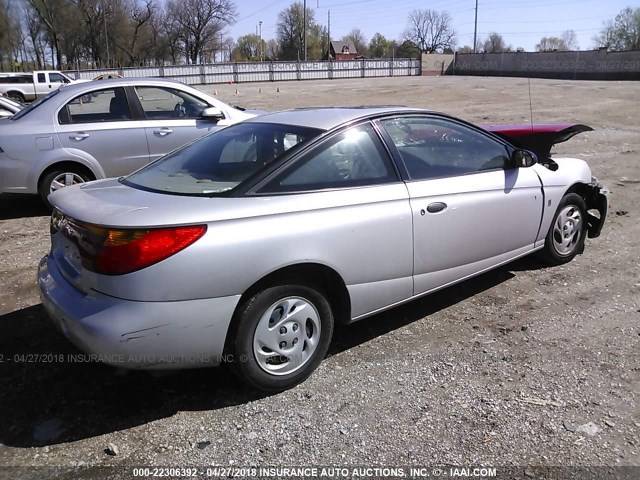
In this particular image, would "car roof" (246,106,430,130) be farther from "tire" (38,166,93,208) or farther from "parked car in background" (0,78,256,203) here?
"tire" (38,166,93,208)

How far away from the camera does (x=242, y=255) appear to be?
2.91 meters

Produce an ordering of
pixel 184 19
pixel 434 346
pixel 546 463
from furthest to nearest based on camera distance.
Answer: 1. pixel 184 19
2. pixel 434 346
3. pixel 546 463

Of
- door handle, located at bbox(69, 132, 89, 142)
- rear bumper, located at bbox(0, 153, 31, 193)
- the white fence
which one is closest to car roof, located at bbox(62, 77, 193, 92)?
door handle, located at bbox(69, 132, 89, 142)

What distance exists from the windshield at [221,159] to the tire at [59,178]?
3484 mm

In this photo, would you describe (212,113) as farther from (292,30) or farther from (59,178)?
(292,30)

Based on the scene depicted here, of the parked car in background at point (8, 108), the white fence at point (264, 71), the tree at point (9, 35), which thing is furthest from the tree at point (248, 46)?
the parked car in background at point (8, 108)

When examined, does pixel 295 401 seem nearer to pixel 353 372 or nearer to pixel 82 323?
pixel 353 372

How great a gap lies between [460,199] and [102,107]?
526 centimetres

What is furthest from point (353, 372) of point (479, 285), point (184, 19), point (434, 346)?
point (184, 19)

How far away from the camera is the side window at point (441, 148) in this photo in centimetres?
388

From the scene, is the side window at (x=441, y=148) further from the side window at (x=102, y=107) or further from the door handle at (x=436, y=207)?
the side window at (x=102, y=107)

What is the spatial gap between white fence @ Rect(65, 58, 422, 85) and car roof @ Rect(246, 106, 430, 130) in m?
48.9

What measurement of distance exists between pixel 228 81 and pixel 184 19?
138 feet

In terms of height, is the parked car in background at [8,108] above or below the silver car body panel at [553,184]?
above
